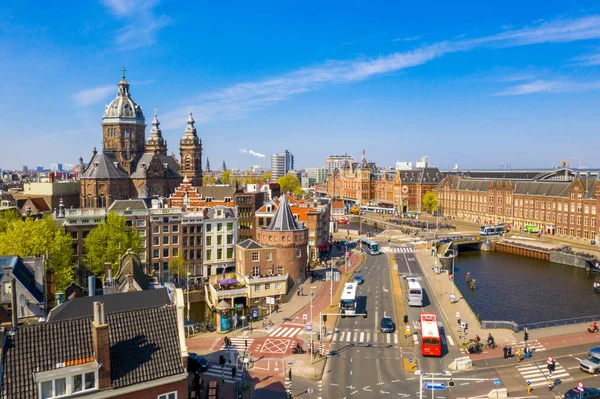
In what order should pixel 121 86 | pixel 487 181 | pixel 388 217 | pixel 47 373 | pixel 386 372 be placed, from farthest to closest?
1. pixel 388 217
2. pixel 487 181
3. pixel 121 86
4. pixel 386 372
5. pixel 47 373

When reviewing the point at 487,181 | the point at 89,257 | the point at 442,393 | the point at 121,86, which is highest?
the point at 121,86

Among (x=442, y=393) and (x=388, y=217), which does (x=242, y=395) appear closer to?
(x=442, y=393)

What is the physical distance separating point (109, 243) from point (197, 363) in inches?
1307

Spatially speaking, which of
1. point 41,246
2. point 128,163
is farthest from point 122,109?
point 41,246

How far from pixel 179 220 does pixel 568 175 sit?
128 meters

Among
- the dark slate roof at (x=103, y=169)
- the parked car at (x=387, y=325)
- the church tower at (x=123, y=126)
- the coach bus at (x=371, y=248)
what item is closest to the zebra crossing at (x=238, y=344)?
the parked car at (x=387, y=325)

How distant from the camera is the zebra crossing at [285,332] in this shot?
54.8m

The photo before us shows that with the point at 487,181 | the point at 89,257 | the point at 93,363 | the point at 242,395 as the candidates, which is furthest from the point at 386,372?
the point at 487,181

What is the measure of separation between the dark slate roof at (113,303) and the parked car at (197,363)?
27.4 feet

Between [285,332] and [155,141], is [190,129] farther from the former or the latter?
[285,332]

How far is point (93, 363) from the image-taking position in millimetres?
24672

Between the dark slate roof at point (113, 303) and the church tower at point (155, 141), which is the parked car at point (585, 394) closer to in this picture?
the dark slate roof at point (113, 303)

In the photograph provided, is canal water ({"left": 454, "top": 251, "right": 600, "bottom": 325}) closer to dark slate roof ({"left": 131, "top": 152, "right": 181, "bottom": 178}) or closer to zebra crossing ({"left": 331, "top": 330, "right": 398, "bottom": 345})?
zebra crossing ({"left": 331, "top": 330, "right": 398, "bottom": 345})

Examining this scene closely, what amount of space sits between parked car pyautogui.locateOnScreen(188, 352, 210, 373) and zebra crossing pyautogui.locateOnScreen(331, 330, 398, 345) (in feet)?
45.9
